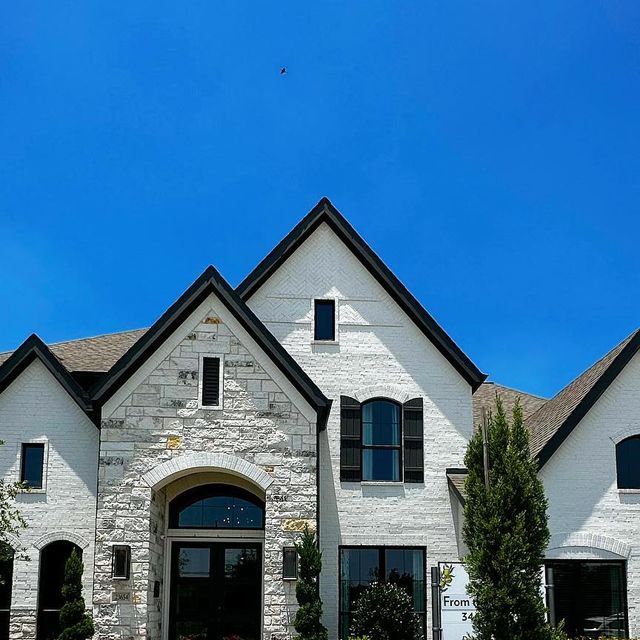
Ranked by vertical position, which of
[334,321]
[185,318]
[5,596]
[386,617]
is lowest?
[386,617]

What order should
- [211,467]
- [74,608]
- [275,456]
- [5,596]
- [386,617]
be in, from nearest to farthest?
[74,608]
[211,467]
[275,456]
[386,617]
[5,596]

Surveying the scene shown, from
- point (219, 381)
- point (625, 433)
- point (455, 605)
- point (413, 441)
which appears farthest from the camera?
point (413, 441)

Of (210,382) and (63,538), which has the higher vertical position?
(210,382)

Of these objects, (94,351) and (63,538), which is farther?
(94,351)

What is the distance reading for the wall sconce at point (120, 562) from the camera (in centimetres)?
1903

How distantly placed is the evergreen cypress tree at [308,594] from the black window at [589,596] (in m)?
5.37

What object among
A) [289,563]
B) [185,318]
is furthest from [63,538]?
[185,318]

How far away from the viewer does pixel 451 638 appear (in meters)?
18.6

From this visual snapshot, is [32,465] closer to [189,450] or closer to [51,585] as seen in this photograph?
[51,585]

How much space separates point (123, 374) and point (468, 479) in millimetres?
7014

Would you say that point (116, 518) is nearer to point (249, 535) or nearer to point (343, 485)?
point (249, 535)

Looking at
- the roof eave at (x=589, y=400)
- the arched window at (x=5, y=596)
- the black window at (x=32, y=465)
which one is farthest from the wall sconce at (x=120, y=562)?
the roof eave at (x=589, y=400)

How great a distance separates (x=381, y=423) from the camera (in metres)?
22.9

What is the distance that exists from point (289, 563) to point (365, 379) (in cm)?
519
